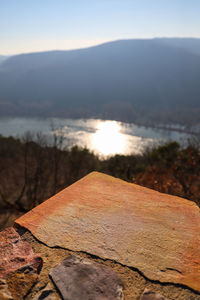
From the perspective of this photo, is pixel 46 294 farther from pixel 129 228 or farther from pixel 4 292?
pixel 129 228

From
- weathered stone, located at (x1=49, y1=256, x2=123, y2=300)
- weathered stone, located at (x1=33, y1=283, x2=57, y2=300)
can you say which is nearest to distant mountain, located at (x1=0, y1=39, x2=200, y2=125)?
weathered stone, located at (x1=49, y1=256, x2=123, y2=300)

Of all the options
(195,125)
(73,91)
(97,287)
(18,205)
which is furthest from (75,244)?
(73,91)

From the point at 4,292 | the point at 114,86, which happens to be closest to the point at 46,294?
the point at 4,292

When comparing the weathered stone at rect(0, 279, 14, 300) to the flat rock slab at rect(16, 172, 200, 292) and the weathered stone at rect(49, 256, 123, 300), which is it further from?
the flat rock slab at rect(16, 172, 200, 292)

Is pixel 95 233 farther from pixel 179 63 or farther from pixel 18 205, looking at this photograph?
pixel 179 63

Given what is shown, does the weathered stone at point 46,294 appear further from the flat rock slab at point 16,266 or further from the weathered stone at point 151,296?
the weathered stone at point 151,296
